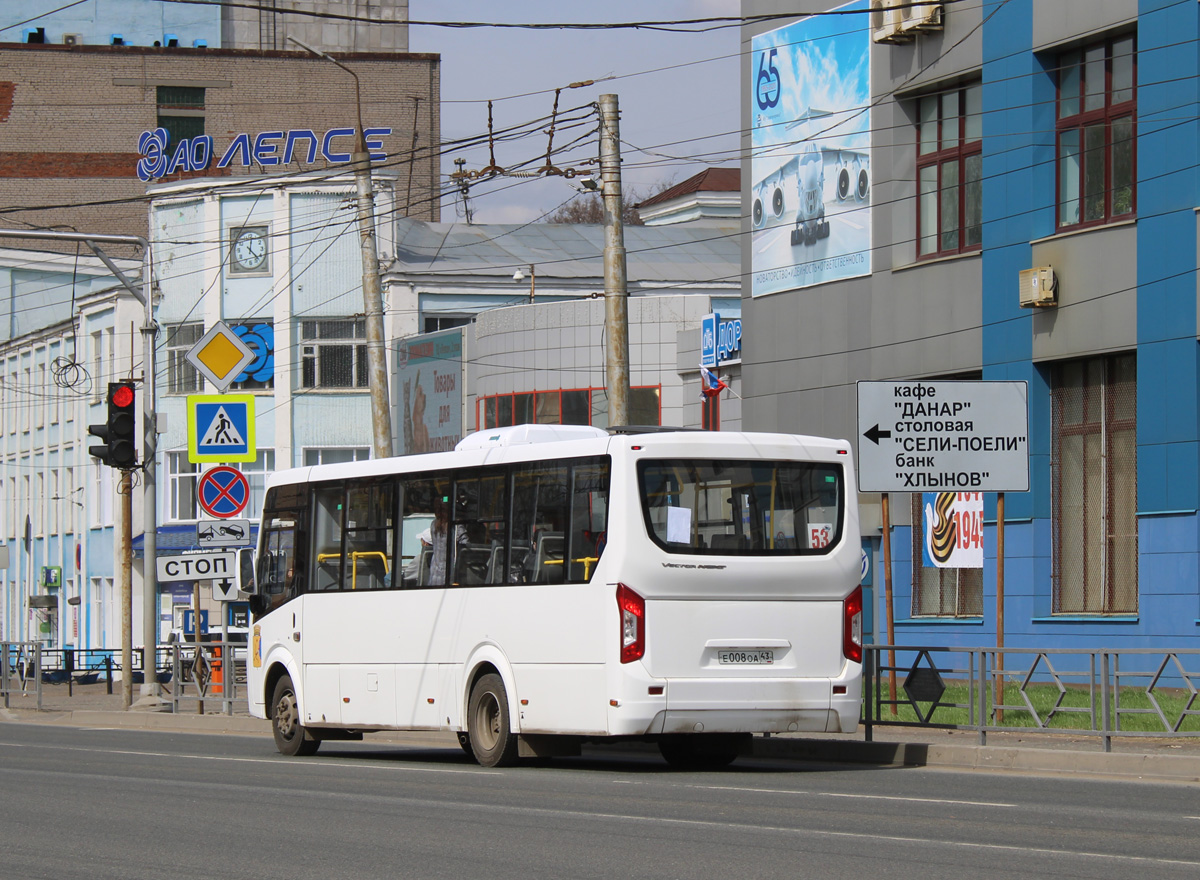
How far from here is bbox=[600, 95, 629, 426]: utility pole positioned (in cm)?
2317

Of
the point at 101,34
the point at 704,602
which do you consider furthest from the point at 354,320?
the point at 704,602

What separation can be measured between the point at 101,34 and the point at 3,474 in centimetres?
2112

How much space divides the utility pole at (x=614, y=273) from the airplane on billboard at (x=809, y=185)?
210 inches

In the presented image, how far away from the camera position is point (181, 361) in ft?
191

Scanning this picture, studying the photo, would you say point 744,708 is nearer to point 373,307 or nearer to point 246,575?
point 246,575

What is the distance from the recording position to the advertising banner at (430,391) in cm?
5084

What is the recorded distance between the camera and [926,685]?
17328 mm

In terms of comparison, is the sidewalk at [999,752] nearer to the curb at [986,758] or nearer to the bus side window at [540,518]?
the curb at [986,758]

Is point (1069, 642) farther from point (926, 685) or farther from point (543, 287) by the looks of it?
point (543, 287)

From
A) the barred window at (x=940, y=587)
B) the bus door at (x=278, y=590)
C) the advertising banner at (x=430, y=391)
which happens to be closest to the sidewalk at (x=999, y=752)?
the bus door at (x=278, y=590)

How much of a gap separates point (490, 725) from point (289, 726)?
3.44 metres

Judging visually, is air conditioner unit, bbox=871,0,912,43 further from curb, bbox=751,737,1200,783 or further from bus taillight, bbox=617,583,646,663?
bus taillight, bbox=617,583,646,663

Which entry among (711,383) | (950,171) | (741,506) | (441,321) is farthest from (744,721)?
(441,321)

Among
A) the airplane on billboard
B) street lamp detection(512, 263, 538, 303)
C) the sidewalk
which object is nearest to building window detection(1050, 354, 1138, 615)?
the airplane on billboard
